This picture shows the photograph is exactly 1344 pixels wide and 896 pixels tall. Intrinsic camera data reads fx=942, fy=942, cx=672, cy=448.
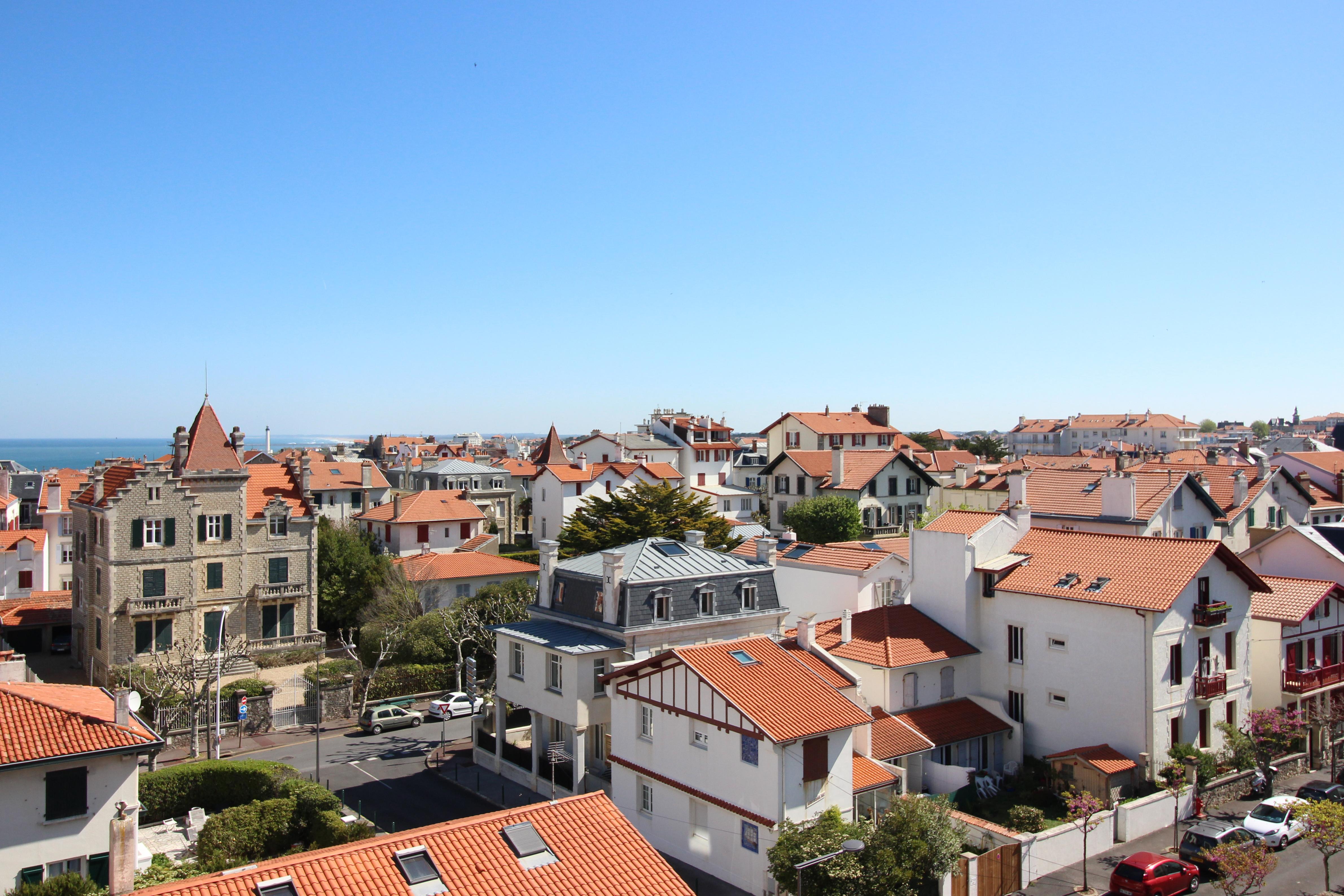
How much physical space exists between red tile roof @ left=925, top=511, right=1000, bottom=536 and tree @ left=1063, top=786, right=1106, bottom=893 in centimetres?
1085

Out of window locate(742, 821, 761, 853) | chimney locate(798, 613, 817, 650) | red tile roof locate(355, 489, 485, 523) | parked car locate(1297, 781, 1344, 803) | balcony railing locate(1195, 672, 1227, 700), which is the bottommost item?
parked car locate(1297, 781, 1344, 803)

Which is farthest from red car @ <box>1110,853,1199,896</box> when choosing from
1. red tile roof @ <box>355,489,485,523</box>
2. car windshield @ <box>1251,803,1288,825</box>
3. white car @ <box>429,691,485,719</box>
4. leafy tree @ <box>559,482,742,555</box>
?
red tile roof @ <box>355,489,485,523</box>

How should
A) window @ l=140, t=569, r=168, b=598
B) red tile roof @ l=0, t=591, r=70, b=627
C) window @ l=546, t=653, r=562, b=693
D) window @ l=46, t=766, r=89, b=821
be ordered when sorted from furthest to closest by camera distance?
red tile roof @ l=0, t=591, r=70, b=627
window @ l=140, t=569, r=168, b=598
window @ l=546, t=653, r=562, b=693
window @ l=46, t=766, r=89, b=821

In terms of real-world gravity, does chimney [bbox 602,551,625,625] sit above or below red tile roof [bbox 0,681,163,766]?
above


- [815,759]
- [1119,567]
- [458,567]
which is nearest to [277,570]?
[458,567]

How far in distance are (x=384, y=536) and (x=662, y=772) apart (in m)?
48.8

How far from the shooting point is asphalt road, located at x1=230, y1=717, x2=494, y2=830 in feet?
104

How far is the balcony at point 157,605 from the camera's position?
145 ft

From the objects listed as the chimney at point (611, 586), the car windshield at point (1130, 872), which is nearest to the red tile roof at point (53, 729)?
the chimney at point (611, 586)

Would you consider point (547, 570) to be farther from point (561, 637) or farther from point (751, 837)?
point (751, 837)

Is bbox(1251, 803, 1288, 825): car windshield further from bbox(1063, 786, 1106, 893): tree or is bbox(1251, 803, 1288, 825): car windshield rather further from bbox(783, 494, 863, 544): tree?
bbox(783, 494, 863, 544): tree

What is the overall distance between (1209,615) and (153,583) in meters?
45.3

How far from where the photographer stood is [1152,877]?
82.0 feet

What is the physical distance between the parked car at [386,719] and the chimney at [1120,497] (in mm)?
35123
